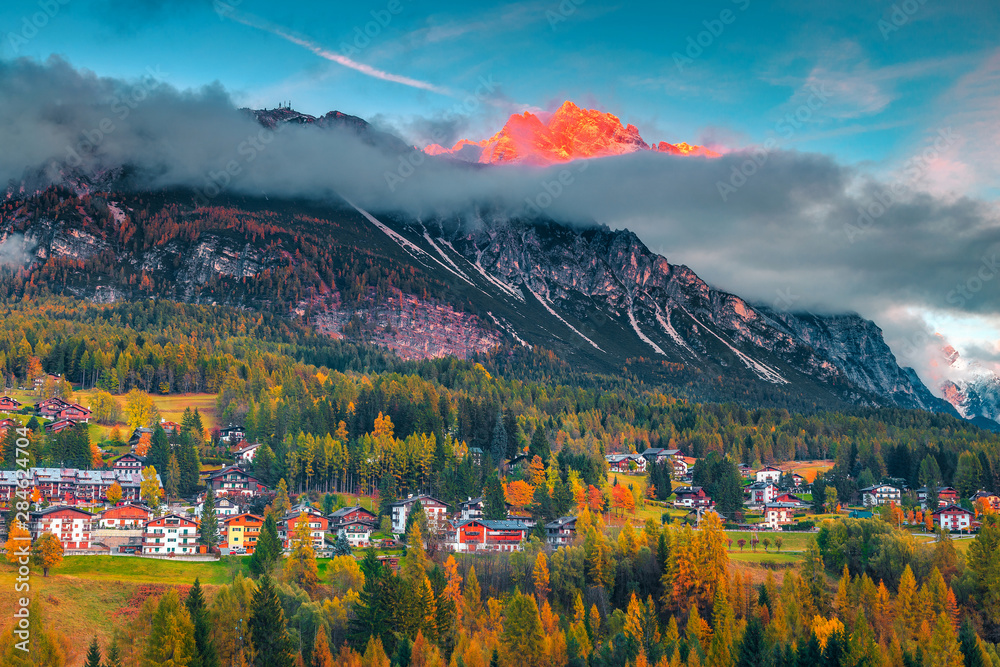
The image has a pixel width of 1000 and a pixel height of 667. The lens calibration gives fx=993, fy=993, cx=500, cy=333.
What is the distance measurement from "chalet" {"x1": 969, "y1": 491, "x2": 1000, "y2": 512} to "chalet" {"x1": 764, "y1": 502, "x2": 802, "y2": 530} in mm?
28343

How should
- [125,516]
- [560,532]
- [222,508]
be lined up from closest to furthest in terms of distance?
[125,516] → [560,532] → [222,508]

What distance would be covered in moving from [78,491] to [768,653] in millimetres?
97589

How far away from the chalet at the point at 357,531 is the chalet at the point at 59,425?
5855 cm

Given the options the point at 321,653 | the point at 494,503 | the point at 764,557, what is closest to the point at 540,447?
the point at 494,503

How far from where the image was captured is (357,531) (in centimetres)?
13400

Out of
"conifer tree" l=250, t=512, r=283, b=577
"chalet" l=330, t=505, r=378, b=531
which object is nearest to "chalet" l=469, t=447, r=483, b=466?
"chalet" l=330, t=505, r=378, b=531

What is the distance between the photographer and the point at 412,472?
158 meters

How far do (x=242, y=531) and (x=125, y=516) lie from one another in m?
16.0

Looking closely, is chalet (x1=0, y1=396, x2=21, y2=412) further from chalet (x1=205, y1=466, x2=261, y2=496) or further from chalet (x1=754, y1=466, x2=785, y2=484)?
chalet (x1=754, y1=466, x2=785, y2=484)

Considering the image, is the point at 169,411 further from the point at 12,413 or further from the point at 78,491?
the point at 78,491

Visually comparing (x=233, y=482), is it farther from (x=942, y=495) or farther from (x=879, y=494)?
(x=942, y=495)

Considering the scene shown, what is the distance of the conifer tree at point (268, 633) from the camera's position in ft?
283

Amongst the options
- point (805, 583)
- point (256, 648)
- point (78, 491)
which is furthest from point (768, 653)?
point (78, 491)

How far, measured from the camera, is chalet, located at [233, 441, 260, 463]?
16588 cm
